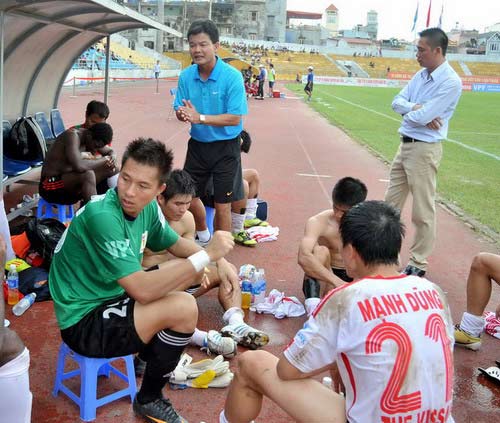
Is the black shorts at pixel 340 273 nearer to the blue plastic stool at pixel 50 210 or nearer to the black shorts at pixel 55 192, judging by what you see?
the black shorts at pixel 55 192

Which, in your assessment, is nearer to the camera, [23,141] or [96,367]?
[96,367]

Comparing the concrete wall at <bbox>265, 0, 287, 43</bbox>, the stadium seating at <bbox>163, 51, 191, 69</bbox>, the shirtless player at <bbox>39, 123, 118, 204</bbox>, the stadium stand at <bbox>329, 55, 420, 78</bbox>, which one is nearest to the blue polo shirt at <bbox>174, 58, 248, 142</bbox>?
the shirtless player at <bbox>39, 123, 118, 204</bbox>

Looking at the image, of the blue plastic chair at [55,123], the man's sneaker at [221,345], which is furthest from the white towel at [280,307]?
the blue plastic chair at [55,123]

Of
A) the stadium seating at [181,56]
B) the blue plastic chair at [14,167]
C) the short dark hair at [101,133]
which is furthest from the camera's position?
the stadium seating at [181,56]

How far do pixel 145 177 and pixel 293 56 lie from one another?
76.6 m

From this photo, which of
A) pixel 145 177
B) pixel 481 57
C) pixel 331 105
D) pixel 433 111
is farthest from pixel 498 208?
pixel 481 57

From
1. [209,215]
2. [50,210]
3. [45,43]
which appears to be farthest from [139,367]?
[45,43]

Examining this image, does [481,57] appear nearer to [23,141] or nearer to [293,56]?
[293,56]

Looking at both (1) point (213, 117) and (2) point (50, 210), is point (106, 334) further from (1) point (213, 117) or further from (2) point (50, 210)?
(2) point (50, 210)

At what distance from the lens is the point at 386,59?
81.7 metres

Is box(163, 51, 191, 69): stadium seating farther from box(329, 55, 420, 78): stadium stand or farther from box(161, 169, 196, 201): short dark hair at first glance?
box(161, 169, 196, 201): short dark hair

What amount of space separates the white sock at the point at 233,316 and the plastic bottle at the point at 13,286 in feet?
5.67

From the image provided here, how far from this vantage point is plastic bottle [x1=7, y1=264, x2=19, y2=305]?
15.1ft

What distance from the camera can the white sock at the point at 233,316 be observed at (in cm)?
426
